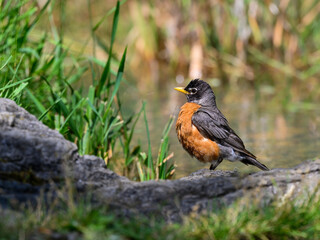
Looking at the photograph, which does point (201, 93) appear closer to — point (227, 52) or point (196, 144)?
point (196, 144)

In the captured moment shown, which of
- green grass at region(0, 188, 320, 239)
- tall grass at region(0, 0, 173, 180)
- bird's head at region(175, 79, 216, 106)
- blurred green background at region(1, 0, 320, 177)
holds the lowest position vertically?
green grass at region(0, 188, 320, 239)

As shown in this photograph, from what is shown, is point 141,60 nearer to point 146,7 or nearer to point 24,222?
point 146,7

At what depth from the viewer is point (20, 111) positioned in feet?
11.4

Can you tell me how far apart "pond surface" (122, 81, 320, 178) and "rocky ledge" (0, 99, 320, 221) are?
1.96 m

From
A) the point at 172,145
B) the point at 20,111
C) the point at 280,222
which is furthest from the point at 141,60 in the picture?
the point at 280,222

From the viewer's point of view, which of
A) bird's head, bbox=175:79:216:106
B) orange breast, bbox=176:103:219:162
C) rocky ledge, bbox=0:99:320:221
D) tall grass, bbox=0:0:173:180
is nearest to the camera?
rocky ledge, bbox=0:99:320:221

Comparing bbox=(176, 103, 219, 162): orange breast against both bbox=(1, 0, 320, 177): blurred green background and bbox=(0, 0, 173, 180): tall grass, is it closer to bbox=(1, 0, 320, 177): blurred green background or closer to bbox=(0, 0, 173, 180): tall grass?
bbox=(0, 0, 173, 180): tall grass

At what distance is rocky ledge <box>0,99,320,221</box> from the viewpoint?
3033mm

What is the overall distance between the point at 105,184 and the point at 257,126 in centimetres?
430

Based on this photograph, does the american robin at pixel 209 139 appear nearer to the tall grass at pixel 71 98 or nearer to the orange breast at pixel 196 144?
the orange breast at pixel 196 144

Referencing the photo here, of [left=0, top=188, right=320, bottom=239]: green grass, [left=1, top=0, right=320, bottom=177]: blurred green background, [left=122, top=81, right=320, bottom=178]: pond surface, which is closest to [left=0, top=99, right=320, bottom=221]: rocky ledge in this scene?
[left=0, top=188, right=320, bottom=239]: green grass

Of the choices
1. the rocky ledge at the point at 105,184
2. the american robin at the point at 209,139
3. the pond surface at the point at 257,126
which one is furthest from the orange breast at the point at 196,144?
the rocky ledge at the point at 105,184

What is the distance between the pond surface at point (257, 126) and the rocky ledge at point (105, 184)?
6.44ft

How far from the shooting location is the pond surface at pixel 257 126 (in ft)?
18.6
